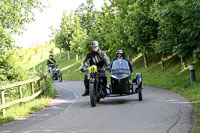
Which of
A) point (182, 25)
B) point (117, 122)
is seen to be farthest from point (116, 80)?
point (182, 25)

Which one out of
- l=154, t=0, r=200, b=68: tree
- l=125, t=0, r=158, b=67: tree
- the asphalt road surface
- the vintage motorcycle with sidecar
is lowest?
the asphalt road surface

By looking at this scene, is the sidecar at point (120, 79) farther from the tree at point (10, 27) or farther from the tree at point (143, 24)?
the tree at point (143, 24)

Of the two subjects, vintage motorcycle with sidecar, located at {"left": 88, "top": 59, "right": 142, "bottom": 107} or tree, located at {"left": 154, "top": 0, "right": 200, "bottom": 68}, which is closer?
vintage motorcycle with sidecar, located at {"left": 88, "top": 59, "right": 142, "bottom": 107}

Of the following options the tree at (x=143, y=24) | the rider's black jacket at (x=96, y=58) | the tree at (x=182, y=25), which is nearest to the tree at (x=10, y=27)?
the rider's black jacket at (x=96, y=58)

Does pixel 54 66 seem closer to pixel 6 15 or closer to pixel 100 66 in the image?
pixel 6 15

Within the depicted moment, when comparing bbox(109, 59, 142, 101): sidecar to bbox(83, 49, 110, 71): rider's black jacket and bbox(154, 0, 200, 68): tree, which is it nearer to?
bbox(83, 49, 110, 71): rider's black jacket

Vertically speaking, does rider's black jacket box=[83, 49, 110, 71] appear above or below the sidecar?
above

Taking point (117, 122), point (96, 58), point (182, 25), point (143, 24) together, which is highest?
point (143, 24)

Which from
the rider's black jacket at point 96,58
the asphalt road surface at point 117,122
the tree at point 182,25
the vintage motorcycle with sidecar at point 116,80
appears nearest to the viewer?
the asphalt road surface at point 117,122

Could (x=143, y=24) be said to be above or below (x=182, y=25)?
above

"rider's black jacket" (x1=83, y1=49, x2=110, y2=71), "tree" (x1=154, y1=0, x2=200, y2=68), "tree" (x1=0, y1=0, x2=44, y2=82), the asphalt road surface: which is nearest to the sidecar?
"rider's black jacket" (x1=83, y1=49, x2=110, y2=71)

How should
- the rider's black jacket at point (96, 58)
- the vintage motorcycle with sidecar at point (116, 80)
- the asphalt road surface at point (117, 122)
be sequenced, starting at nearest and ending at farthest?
the asphalt road surface at point (117, 122) < the vintage motorcycle with sidecar at point (116, 80) < the rider's black jacket at point (96, 58)

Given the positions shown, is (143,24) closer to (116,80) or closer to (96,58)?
(96,58)

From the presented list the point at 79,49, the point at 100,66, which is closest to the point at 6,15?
the point at 100,66
